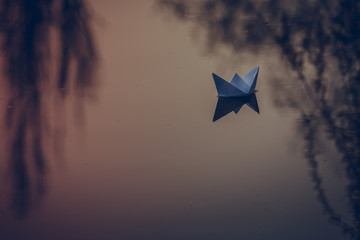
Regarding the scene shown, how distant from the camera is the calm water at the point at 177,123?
1554 millimetres

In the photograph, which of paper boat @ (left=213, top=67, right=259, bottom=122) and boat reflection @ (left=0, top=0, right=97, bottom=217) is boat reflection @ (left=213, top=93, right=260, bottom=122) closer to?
paper boat @ (left=213, top=67, right=259, bottom=122)

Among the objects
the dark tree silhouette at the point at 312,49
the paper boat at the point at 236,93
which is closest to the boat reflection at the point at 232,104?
the paper boat at the point at 236,93

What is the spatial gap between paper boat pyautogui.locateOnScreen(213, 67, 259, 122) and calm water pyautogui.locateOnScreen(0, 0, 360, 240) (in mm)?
40

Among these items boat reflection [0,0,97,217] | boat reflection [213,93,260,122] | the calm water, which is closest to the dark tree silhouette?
the calm water

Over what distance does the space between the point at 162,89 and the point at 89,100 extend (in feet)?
1.34

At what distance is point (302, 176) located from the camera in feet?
5.44

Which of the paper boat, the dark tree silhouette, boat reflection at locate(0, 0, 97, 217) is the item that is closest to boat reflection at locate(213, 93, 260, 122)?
the paper boat

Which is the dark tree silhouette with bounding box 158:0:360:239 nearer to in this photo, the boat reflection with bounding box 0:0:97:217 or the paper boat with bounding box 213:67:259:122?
the paper boat with bounding box 213:67:259:122

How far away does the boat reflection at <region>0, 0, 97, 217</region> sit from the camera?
60.0 inches

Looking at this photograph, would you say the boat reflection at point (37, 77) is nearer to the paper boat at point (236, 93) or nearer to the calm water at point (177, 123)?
the calm water at point (177, 123)

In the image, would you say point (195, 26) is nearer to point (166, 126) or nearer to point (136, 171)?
point (166, 126)

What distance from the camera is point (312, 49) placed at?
64.2 inches

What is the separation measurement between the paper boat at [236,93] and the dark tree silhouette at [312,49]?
16 centimetres

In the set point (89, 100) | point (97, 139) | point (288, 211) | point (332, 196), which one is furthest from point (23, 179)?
point (332, 196)
